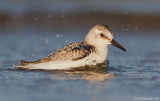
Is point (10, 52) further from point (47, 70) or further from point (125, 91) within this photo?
point (125, 91)

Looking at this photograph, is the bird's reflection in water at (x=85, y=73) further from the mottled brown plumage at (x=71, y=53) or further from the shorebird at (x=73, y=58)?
the mottled brown plumage at (x=71, y=53)

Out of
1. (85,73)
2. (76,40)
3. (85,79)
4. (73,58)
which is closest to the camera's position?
(85,79)

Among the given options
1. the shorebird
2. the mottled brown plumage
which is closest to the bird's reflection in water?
the shorebird

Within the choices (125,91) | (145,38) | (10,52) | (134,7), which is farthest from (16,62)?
(134,7)

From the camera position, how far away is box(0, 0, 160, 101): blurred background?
8617mm

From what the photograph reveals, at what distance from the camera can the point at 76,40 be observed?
16781mm

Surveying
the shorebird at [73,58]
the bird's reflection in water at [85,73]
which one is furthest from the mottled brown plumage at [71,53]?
the bird's reflection in water at [85,73]

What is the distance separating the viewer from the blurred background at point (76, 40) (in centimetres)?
862

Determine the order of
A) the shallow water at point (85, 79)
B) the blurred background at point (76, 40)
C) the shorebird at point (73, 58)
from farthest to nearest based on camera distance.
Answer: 1. the shorebird at point (73, 58)
2. the blurred background at point (76, 40)
3. the shallow water at point (85, 79)

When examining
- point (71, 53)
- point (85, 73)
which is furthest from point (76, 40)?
point (85, 73)

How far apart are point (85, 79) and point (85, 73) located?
597 millimetres

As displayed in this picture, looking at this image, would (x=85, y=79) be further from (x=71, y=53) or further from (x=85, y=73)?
(x=71, y=53)

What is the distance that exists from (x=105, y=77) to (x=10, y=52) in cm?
516

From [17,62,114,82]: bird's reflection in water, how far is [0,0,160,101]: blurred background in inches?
1.0
